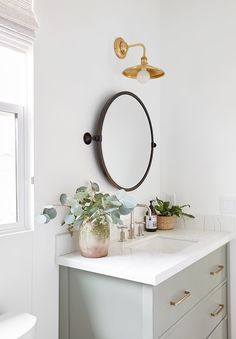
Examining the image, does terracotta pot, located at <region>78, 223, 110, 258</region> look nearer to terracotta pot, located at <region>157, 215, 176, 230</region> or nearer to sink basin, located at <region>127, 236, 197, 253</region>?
sink basin, located at <region>127, 236, 197, 253</region>

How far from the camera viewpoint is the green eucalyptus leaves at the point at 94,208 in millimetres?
1548

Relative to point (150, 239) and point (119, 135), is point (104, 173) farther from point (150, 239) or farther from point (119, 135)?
point (150, 239)

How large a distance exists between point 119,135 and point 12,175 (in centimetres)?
77

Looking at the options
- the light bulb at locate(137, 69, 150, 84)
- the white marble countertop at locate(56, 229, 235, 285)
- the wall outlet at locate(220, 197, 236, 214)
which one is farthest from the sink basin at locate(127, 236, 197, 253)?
the light bulb at locate(137, 69, 150, 84)

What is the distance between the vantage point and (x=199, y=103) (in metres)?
2.41

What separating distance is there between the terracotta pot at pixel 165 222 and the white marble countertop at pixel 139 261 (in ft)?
1.15

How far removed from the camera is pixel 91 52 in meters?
1.90

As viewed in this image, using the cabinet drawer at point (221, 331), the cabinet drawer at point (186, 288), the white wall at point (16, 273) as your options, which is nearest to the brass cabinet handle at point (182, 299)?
the cabinet drawer at point (186, 288)

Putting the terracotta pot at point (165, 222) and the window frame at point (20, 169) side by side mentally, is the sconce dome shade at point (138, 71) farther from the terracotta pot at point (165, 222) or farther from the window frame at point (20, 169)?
the terracotta pot at point (165, 222)

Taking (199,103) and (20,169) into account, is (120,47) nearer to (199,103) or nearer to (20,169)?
(199,103)

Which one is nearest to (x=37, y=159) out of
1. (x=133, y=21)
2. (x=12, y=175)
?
(x=12, y=175)

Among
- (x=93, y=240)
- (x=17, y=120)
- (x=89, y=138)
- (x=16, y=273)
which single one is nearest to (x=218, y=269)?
(x=93, y=240)

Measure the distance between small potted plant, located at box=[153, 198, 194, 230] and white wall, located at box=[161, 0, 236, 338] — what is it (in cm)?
11

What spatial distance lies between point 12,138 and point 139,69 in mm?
850
